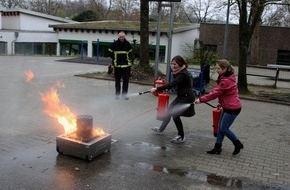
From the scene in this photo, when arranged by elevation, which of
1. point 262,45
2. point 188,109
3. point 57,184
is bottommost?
point 57,184

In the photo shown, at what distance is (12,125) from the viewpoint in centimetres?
788

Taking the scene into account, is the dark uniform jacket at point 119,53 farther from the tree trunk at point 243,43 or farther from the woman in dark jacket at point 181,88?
the tree trunk at point 243,43

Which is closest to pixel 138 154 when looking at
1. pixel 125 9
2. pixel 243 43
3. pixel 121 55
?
pixel 121 55

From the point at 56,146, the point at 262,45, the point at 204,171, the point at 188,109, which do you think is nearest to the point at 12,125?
the point at 56,146

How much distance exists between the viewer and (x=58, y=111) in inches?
323

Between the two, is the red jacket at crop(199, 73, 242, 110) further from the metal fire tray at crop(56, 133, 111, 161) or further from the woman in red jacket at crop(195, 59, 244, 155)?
the metal fire tray at crop(56, 133, 111, 161)

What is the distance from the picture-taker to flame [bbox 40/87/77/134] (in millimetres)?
6789

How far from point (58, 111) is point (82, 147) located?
253 cm

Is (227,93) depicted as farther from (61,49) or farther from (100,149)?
(61,49)

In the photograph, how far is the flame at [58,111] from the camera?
6789 mm

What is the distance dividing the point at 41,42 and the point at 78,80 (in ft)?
72.2

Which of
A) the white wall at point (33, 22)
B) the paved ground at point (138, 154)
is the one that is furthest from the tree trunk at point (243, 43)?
the white wall at point (33, 22)

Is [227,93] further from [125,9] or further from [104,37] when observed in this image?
[125,9]

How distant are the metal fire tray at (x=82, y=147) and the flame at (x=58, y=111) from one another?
405 millimetres
